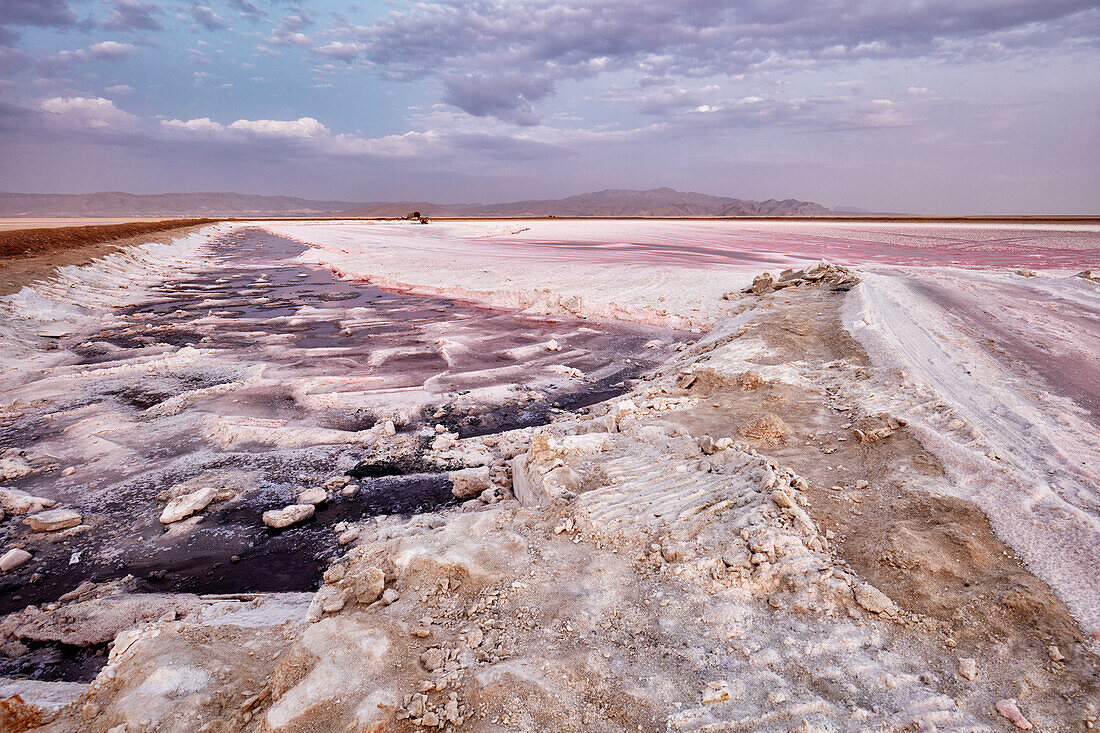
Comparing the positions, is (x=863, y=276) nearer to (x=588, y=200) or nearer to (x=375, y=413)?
(x=375, y=413)

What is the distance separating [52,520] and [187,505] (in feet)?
3.12

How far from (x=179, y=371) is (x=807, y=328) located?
31.6ft

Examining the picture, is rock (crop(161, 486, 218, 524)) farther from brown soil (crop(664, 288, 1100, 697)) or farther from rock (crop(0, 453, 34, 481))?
brown soil (crop(664, 288, 1100, 697))

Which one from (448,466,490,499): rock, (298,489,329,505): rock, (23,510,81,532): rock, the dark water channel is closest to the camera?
the dark water channel

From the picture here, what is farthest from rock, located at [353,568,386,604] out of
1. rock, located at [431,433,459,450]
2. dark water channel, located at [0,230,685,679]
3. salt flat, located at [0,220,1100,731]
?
rock, located at [431,433,459,450]

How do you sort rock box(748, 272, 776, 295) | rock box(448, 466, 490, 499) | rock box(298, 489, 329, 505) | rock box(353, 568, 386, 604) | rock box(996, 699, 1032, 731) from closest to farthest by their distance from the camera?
1. rock box(996, 699, 1032, 731)
2. rock box(353, 568, 386, 604)
3. rock box(298, 489, 329, 505)
4. rock box(448, 466, 490, 499)
5. rock box(748, 272, 776, 295)

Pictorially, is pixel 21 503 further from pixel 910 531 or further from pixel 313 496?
pixel 910 531

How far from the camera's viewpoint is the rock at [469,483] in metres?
4.76

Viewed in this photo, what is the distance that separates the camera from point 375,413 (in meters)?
6.56

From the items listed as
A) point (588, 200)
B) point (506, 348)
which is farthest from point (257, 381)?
point (588, 200)

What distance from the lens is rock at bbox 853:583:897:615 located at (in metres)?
2.47

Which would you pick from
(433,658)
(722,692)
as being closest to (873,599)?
(722,692)

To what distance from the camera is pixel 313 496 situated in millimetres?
4680

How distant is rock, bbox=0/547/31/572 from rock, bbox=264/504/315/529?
5.27 ft
